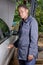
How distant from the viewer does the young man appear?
456cm

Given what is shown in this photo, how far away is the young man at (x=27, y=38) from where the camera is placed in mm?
4562

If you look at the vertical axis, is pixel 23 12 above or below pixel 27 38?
above

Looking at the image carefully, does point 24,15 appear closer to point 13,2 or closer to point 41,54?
point 41,54

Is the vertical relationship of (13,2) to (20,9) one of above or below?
below

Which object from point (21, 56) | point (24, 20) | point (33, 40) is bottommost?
point (21, 56)

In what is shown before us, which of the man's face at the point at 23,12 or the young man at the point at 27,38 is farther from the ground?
the man's face at the point at 23,12

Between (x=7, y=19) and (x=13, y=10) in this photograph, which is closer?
(x=7, y=19)

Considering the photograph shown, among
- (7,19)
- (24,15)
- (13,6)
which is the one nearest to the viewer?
(24,15)

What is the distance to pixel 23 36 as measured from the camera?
4660 millimetres

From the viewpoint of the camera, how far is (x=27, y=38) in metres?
4.62

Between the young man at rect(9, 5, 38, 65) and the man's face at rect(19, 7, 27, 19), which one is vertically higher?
the man's face at rect(19, 7, 27, 19)

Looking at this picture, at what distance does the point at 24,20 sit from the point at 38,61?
8.14 ft

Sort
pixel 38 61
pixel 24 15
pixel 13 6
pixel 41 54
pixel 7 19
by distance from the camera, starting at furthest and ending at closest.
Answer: pixel 13 6 → pixel 7 19 → pixel 41 54 → pixel 38 61 → pixel 24 15

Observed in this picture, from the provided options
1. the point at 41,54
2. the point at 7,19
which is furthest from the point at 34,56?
the point at 7,19
